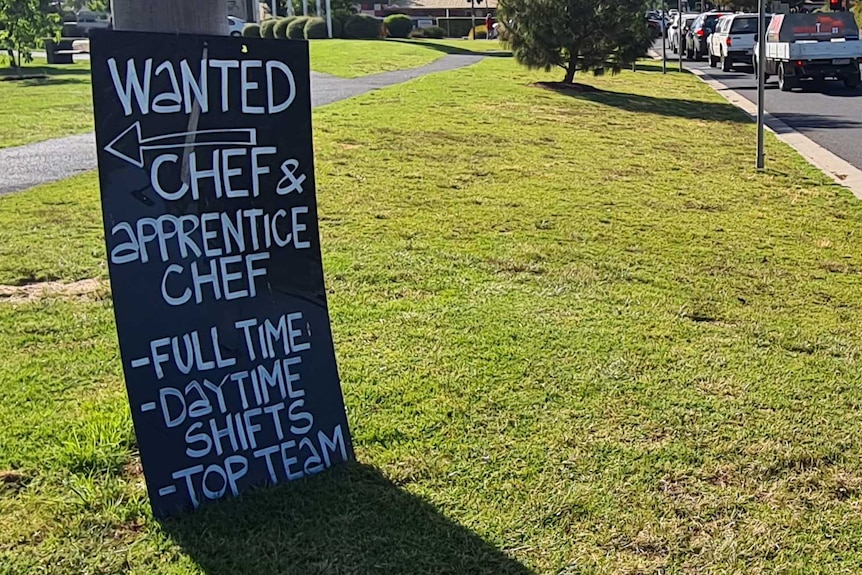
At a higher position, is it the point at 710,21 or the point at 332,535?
the point at 710,21

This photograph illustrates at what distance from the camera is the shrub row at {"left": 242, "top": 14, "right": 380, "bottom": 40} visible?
3984cm

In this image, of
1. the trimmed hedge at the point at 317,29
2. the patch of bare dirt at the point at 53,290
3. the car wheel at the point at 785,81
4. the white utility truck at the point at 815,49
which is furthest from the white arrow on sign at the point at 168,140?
the trimmed hedge at the point at 317,29

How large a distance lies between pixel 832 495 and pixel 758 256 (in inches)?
147

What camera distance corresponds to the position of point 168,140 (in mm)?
3133

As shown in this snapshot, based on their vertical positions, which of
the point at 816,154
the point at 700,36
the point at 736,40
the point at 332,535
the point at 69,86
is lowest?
the point at 332,535

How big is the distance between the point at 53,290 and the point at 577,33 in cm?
1647

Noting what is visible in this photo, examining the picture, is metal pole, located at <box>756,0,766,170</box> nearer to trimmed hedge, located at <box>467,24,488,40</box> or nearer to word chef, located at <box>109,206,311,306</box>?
word chef, located at <box>109,206,311,306</box>

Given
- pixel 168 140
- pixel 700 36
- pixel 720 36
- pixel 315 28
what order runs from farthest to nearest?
pixel 315 28 → pixel 700 36 → pixel 720 36 → pixel 168 140

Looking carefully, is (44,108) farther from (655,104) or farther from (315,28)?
(315,28)

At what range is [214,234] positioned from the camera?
129 inches

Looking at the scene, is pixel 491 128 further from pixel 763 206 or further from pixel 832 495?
pixel 832 495

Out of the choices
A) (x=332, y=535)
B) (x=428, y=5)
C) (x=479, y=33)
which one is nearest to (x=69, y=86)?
(x=332, y=535)

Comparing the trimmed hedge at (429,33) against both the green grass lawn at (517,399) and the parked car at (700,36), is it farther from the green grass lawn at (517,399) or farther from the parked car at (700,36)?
the green grass lawn at (517,399)

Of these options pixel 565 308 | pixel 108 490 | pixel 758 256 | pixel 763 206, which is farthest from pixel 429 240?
pixel 108 490
